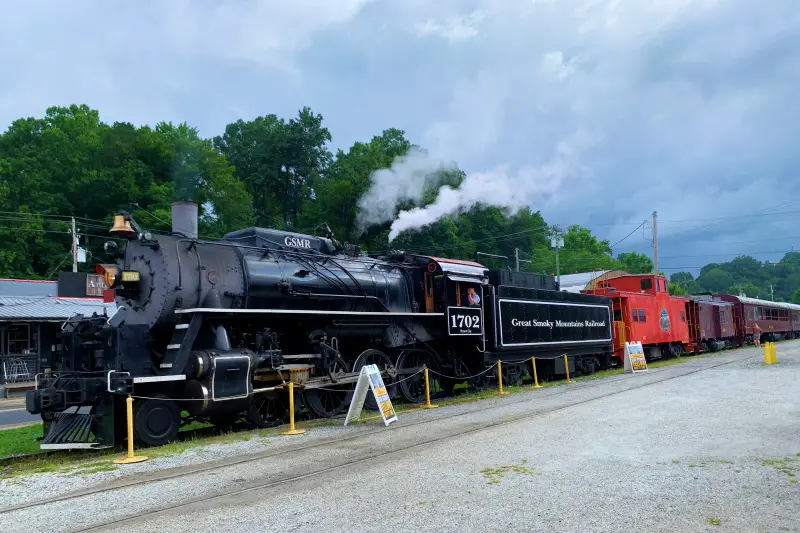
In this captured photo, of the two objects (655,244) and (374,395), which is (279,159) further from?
(374,395)

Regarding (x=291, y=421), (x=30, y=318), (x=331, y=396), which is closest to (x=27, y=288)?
(x=30, y=318)

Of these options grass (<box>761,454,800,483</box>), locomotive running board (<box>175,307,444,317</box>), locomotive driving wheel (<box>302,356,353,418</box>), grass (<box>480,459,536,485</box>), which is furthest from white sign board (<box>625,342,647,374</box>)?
grass (<box>480,459,536,485</box>)

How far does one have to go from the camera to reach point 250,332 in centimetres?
1031

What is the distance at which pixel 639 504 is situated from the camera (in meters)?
5.14

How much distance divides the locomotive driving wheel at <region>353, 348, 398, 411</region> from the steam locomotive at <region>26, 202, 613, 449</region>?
1.4 inches

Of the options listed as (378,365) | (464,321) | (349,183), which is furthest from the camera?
(349,183)

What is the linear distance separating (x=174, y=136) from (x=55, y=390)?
37416 millimetres

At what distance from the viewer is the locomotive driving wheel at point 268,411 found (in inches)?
405

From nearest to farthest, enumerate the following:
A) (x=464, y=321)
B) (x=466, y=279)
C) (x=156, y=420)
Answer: (x=156, y=420)
(x=464, y=321)
(x=466, y=279)

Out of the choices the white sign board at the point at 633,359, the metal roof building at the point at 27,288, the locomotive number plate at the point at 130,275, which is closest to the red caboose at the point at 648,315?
the white sign board at the point at 633,359

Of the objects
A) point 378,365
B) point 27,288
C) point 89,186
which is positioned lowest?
point 378,365

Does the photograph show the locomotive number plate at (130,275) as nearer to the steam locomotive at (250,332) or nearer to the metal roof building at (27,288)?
the steam locomotive at (250,332)

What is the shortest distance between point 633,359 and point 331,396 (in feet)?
37.0

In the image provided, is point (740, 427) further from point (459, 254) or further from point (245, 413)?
point (459, 254)
